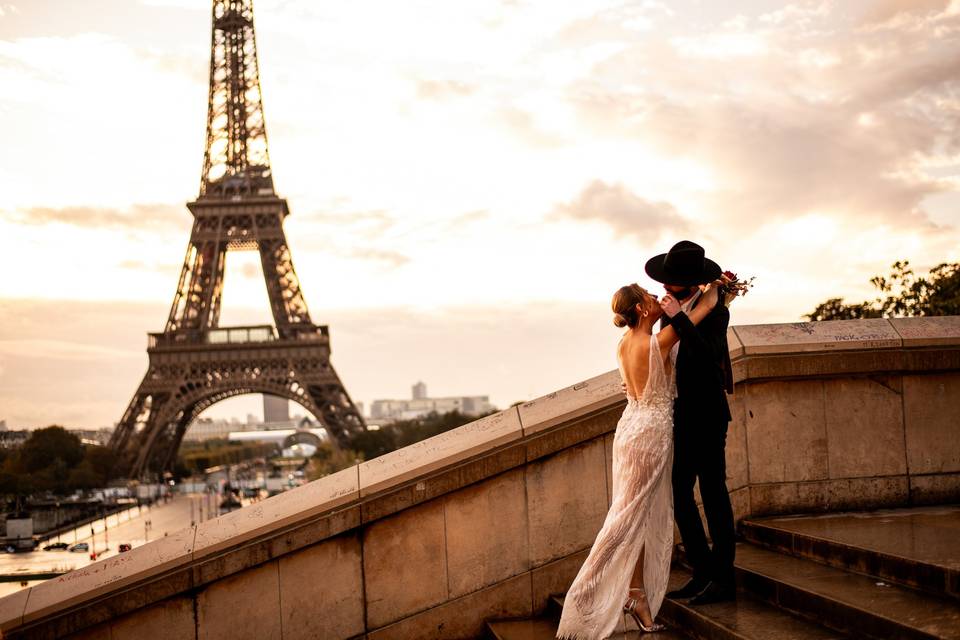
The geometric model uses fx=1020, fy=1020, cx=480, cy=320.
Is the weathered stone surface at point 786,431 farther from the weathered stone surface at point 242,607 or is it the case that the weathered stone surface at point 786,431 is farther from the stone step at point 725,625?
the weathered stone surface at point 242,607

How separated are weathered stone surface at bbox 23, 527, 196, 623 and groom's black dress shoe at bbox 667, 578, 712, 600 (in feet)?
9.94

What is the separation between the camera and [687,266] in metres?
5.35

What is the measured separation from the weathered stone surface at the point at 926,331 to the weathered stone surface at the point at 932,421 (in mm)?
268

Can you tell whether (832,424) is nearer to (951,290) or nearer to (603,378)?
(603,378)

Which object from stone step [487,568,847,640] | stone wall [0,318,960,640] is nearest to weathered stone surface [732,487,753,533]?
stone wall [0,318,960,640]

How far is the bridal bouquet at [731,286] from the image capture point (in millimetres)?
5480

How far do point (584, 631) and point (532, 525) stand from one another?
4.55 feet

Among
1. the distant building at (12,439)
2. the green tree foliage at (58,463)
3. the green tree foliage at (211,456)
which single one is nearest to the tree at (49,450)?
the green tree foliage at (58,463)

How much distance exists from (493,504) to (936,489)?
3316 mm

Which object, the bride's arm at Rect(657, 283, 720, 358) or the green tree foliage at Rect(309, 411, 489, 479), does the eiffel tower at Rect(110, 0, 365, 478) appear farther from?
the bride's arm at Rect(657, 283, 720, 358)

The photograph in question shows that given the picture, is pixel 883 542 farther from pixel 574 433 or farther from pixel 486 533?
pixel 486 533

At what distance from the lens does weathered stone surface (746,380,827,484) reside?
7.30m

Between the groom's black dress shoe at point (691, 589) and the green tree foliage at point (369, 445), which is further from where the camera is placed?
the green tree foliage at point (369, 445)

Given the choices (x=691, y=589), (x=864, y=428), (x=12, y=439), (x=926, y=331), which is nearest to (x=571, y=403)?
(x=691, y=589)
